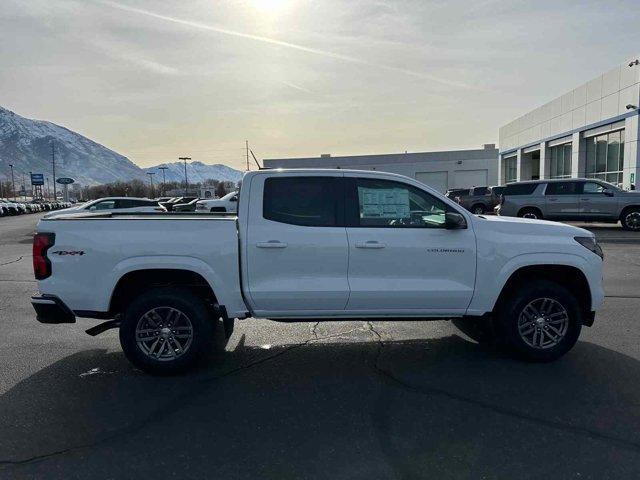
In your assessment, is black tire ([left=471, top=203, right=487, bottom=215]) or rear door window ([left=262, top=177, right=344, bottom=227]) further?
black tire ([left=471, top=203, right=487, bottom=215])

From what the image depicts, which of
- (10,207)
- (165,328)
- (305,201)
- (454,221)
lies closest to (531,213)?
(454,221)

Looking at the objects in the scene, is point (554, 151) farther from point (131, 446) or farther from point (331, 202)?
point (131, 446)

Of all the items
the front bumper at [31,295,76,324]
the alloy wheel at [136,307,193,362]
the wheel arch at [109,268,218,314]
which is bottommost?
the alloy wheel at [136,307,193,362]

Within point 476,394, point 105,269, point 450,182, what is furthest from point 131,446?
point 450,182

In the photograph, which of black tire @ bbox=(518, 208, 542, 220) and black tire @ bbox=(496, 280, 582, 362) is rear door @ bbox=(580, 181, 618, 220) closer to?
black tire @ bbox=(518, 208, 542, 220)

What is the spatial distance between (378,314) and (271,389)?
4.14ft

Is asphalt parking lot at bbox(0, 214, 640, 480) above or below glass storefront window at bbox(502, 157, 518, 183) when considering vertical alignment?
below

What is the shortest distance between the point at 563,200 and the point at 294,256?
16306mm

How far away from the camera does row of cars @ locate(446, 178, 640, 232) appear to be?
55.8ft

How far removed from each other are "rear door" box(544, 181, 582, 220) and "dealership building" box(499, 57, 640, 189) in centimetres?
637

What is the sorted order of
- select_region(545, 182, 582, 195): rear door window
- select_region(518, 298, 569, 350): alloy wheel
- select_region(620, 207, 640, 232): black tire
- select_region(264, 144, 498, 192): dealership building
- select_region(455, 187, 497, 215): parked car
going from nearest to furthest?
select_region(518, 298, 569, 350): alloy wheel
select_region(620, 207, 640, 232): black tire
select_region(545, 182, 582, 195): rear door window
select_region(455, 187, 497, 215): parked car
select_region(264, 144, 498, 192): dealership building

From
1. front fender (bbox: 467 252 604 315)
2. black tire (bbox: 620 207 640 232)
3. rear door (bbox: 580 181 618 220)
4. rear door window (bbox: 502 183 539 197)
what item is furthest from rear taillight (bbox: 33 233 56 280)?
black tire (bbox: 620 207 640 232)

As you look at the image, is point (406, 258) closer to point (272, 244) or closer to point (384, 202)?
point (384, 202)

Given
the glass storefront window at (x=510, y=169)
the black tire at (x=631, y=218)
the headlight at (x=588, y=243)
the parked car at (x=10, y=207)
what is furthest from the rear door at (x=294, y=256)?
the parked car at (x=10, y=207)
